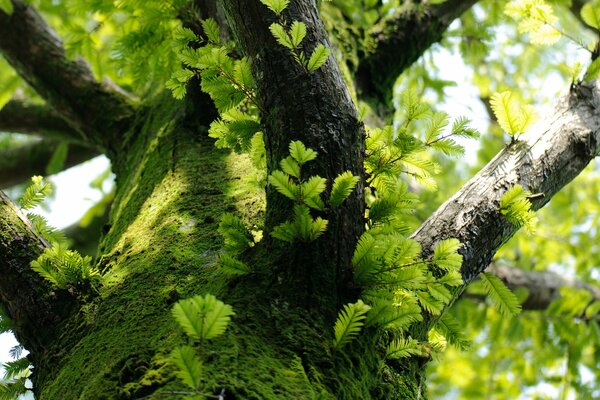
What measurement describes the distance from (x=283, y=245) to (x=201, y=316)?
47cm

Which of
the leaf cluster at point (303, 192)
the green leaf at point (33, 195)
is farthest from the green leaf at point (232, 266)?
the green leaf at point (33, 195)

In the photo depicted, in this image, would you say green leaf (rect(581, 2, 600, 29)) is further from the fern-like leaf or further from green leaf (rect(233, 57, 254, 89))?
green leaf (rect(233, 57, 254, 89))

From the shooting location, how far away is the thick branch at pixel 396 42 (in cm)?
344

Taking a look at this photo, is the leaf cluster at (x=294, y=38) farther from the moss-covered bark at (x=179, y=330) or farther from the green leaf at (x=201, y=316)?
the green leaf at (x=201, y=316)

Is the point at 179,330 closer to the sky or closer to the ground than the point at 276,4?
closer to the ground

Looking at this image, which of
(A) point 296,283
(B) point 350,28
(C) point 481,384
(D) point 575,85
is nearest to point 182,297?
(A) point 296,283

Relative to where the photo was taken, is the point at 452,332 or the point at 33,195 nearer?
the point at 452,332

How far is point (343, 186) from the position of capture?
5.25 ft

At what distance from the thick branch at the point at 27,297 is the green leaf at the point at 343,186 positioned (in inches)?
37.1

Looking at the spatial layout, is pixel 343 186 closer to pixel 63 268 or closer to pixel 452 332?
pixel 452 332

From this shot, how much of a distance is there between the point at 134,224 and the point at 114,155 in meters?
1.26

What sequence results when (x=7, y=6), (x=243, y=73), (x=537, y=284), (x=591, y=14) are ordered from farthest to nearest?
1. (x=537, y=284)
2. (x=7, y=6)
3. (x=591, y=14)
4. (x=243, y=73)

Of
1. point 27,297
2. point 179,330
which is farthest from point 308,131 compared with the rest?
point 27,297

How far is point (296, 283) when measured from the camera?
1679 millimetres
